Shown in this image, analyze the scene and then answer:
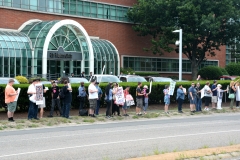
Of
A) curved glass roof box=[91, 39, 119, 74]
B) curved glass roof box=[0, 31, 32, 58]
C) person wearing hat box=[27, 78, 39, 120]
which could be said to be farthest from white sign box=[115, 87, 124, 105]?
curved glass roof box=[91, 39, 119, 74]

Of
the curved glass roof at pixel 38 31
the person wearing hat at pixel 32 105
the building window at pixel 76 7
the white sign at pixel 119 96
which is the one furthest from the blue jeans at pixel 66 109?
the building window at pixel 76 7

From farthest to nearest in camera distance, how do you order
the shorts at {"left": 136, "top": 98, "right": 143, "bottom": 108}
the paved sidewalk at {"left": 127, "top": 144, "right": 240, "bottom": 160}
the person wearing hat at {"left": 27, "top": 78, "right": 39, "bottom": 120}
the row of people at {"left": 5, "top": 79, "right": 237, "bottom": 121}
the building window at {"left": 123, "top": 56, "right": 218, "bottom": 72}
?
1. the building window at {"left": 123, "top": 56, "right": 218, "bottom": 72}
2. the shorts at {"left": 136, "top": 98, "right": 143, "bottom": 108}
3. the person wearing hat at {"left": 27, "top": 78, "right": 39, "bottom": 120}
4. the row of people at {"left": 5, "top": 79, "right": 237, "bottom": 121}
5. the paved sidewalk at {"left": 127, "top": 144, "right": 240, "bottom": 160}

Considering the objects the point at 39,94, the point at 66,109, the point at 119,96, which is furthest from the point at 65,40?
the point at 39,94

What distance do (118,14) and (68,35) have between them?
34.7 ft

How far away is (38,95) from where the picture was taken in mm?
21312

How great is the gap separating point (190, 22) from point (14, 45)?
18.8 meters

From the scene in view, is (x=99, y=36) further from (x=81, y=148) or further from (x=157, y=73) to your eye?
(x=81, y=148)

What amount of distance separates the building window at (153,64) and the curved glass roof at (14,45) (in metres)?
15.0

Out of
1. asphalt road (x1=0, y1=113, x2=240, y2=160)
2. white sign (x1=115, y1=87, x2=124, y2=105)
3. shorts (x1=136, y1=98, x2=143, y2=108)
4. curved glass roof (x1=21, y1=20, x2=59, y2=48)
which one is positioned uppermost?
curved glass roof (x1=21, y1=20, x2=59, y2=48)

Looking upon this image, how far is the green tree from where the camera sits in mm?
49531

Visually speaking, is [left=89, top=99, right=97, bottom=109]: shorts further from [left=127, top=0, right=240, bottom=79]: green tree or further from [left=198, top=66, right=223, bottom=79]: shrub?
[left=198, top=66, right=223, bottom=79]: shrub

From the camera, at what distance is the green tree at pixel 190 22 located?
Answer: 163 ft

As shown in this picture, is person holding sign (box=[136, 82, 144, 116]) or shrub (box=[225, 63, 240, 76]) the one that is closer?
person holding sign (box=[136, 82, 144, 116])

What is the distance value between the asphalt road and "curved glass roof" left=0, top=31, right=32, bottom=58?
2207 centimetres
